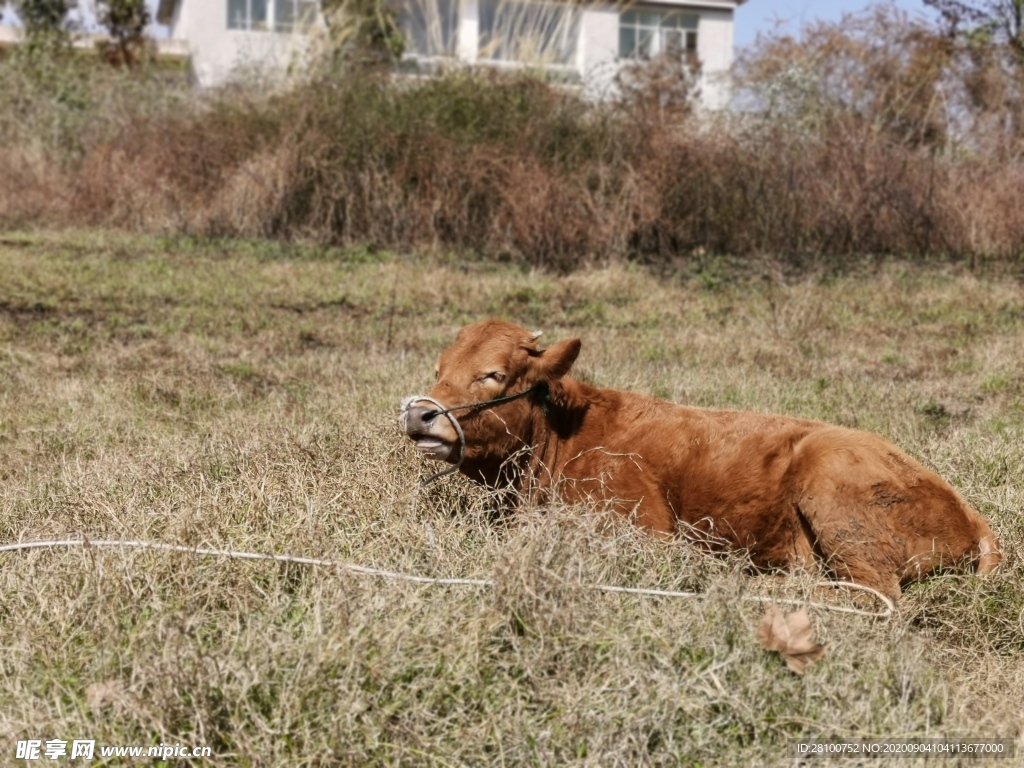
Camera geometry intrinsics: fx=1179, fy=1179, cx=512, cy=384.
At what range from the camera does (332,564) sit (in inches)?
154

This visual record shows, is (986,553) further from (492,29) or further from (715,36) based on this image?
(715,36)

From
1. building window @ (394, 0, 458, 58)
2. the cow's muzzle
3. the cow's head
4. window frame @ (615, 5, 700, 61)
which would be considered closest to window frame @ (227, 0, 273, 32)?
building window @ (394, 0, 458, 58)

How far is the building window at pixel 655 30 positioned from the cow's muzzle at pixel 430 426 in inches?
1371

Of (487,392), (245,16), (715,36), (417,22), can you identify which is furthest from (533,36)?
(487,392)

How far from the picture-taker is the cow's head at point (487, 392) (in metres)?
4.50

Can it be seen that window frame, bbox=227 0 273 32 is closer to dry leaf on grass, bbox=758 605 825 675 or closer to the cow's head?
the cow's head

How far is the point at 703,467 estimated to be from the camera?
468 centimetres

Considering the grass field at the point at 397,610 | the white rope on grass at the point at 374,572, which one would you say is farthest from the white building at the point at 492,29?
the white rope on grass at the point at 374,572

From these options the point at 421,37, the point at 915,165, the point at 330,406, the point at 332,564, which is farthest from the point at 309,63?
the point at 421,37

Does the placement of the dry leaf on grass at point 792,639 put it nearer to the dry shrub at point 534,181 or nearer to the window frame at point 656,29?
the dry shrub at point 534,181

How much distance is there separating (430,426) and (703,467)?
1.11 meters

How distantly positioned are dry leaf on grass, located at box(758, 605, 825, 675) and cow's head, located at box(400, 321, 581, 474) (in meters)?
1.44

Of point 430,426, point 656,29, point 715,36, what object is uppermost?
point 656,29

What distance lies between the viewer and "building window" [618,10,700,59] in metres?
37.8
